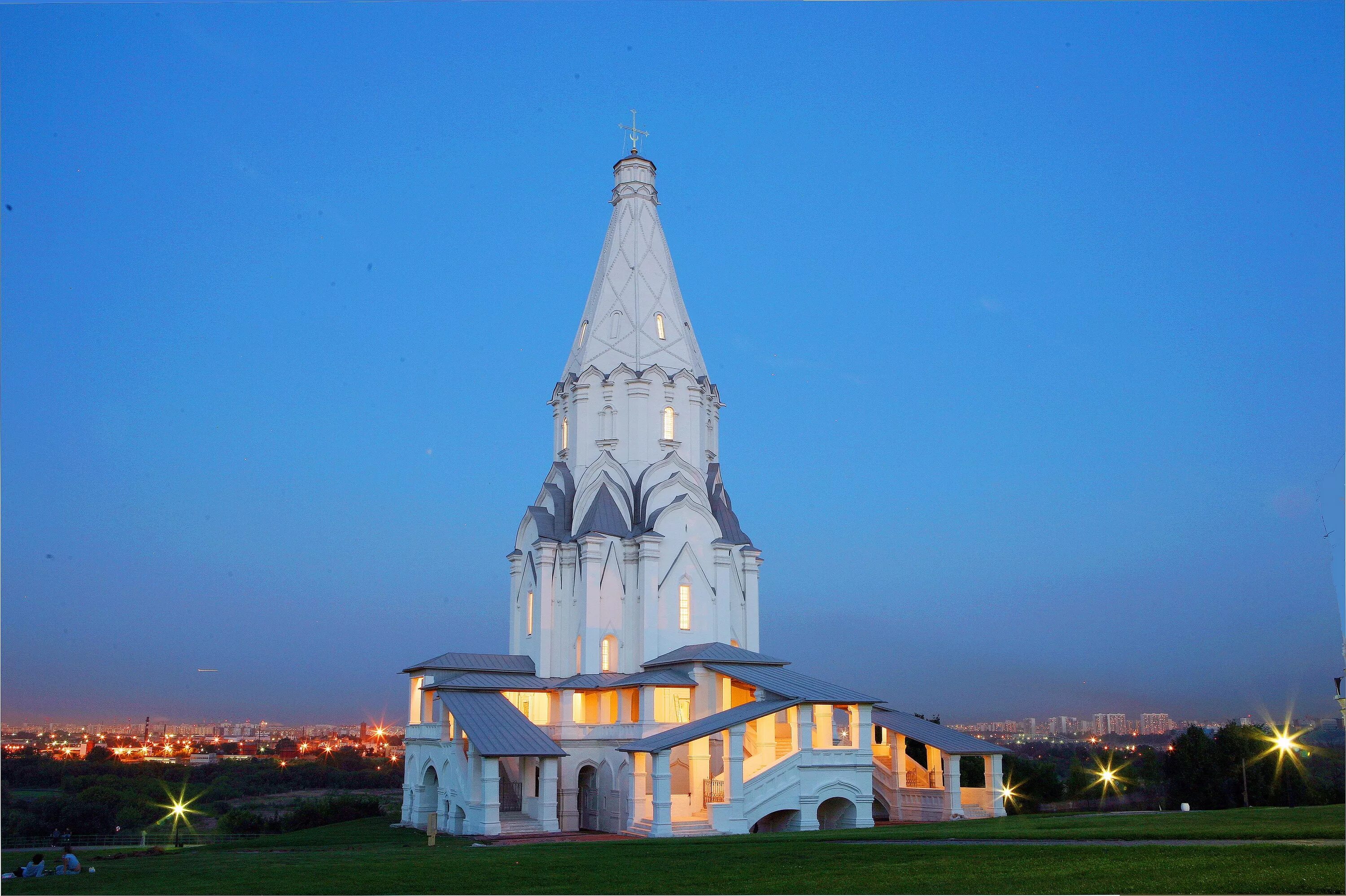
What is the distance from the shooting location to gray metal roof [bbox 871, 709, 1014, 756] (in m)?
30.2

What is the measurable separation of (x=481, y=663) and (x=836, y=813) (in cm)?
1322

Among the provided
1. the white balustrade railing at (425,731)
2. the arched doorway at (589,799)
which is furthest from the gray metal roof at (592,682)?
the white balustrade railing at (425,731)

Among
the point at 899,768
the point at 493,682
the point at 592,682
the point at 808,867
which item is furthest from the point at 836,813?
the point at 808,867

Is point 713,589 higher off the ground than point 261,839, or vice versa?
point 713,589

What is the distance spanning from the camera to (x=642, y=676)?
32125 millimetres

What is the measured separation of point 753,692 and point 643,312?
1533 centimetres

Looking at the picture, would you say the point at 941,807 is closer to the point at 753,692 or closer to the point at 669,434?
the point at 753,692

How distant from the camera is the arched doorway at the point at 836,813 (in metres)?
27.9

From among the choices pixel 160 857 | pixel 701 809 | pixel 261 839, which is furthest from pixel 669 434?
pixel 160 857

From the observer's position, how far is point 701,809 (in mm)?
27156

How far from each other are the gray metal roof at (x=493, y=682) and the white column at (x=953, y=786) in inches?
496

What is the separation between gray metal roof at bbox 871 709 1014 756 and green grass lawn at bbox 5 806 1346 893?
670 cm

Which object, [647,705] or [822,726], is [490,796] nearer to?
[647,705]

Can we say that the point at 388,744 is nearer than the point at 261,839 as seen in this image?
No
